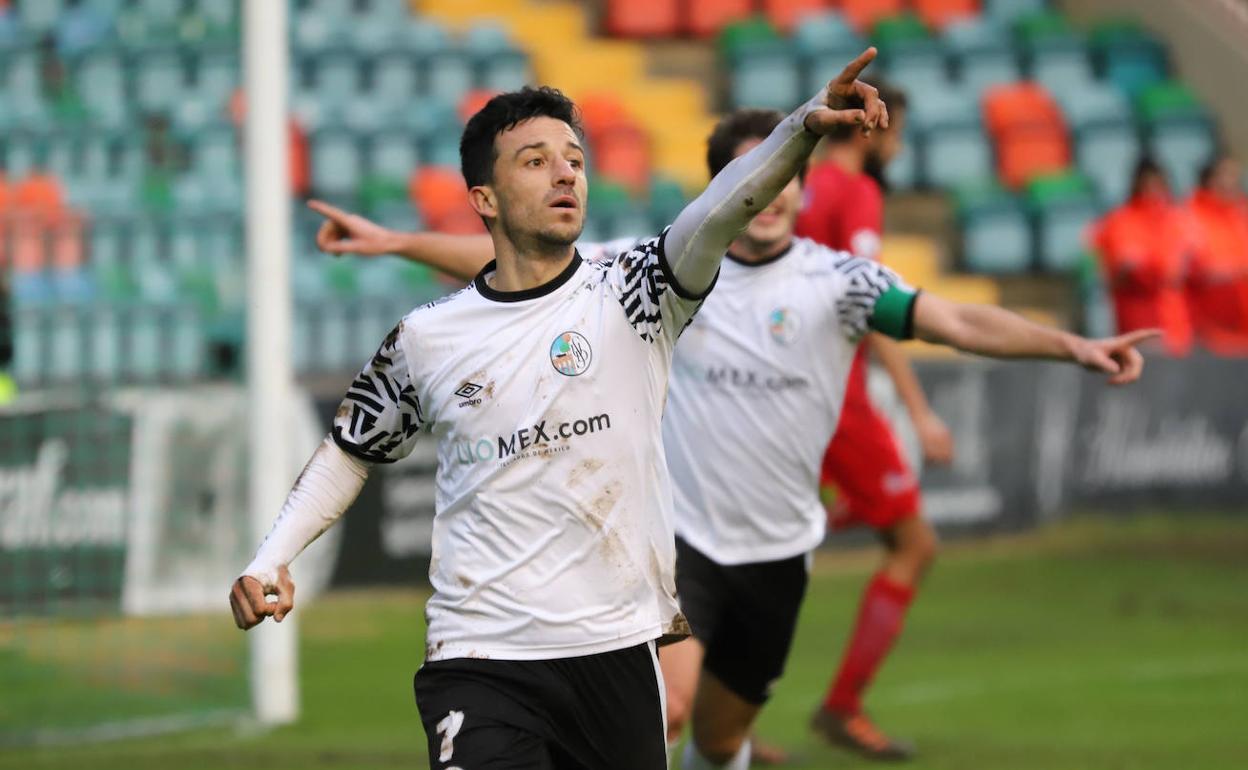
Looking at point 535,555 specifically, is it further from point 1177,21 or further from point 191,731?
point 1177,21

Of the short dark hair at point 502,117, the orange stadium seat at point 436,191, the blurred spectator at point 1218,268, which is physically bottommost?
the blurred spectator at point 1218,268

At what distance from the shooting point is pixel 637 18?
1817 cm

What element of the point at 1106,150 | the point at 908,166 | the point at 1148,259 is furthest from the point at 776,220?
the point at 1106,150

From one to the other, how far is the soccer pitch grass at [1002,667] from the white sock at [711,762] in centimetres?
171

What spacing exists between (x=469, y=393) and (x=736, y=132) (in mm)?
Result: 1889

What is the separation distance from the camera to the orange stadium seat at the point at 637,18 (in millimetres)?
18156

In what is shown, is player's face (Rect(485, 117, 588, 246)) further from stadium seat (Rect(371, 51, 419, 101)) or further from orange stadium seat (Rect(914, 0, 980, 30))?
orange stadium seat (Rect(914, 0, 980, 30))

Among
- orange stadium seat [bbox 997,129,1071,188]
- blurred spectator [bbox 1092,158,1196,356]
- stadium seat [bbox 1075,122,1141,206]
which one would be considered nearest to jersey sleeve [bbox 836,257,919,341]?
blurred spectator [bbox 1092,158,1196,356]

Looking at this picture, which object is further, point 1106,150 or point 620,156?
point 1106,150

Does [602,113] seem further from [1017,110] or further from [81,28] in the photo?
[81,28]

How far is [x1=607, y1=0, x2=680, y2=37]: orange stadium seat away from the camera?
18.2 meters

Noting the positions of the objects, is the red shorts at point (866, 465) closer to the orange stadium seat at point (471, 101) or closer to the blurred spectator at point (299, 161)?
the blurred spectator at point (299, 161)

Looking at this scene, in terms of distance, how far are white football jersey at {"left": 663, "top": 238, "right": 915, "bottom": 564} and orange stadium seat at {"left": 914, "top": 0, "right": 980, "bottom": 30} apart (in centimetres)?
1373

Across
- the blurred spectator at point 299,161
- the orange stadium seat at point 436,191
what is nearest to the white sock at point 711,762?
the orange stadium seat at point 436,191
